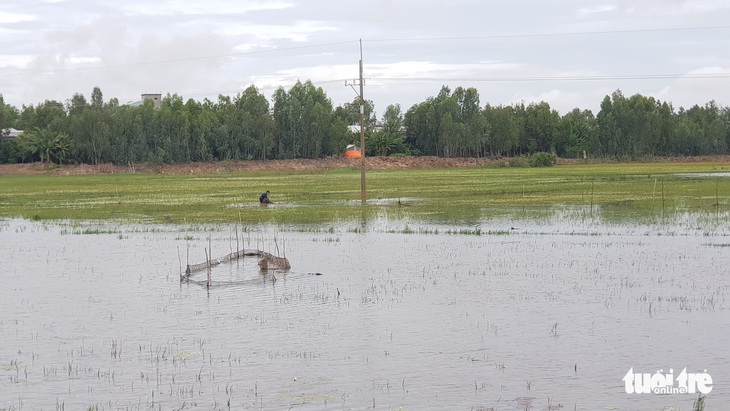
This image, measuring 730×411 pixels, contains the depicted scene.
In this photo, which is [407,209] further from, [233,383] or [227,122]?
[227,122]

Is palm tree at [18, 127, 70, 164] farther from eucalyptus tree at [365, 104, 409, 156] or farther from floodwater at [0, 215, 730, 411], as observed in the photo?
floodwater at [0, 215, 730, 411]

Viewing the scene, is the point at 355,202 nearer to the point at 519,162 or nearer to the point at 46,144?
Answer: the point at 519,162

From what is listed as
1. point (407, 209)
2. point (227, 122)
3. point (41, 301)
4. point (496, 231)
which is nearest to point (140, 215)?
point (407, 209)

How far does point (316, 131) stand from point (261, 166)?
1082cm

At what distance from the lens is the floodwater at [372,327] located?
11.6m

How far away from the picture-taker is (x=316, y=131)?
406 ft

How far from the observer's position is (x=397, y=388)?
11773 millimetres

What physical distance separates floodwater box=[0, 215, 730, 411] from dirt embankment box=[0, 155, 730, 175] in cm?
8823

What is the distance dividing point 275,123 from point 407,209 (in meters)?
82.6

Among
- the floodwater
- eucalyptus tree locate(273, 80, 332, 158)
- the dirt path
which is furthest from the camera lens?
eucalyptus tree locate(273, 80, 332, 158)

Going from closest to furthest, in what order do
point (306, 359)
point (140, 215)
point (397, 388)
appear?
point (397, 388)
point (306, 359)
point (140, 215)

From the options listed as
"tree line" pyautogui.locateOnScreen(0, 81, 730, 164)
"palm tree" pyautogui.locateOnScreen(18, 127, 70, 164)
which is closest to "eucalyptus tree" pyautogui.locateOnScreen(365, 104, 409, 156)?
"tree line" pyautogui.locateOnScreen(0, 81, 730, 164)

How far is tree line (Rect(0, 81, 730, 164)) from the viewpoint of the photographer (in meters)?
117

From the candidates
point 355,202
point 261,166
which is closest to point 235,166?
point 261,166
